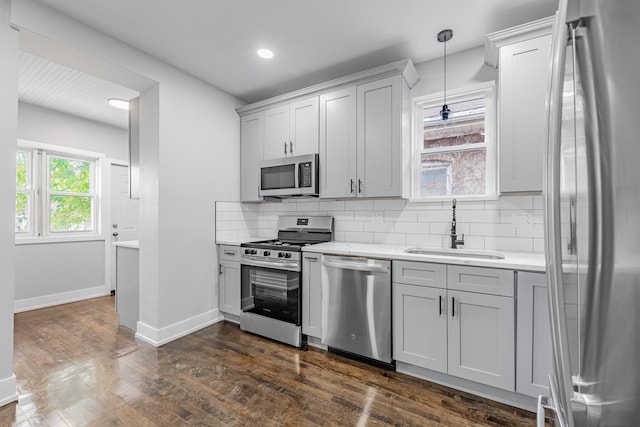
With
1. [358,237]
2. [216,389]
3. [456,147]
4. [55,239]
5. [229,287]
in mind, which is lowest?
[216,389]

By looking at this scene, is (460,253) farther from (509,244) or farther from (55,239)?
(55,239)

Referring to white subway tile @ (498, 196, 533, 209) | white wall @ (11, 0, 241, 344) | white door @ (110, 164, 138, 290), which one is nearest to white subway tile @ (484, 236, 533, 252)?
white subway tile @ (498, 196, 533, 209)

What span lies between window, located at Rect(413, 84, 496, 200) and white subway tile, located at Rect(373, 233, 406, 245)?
1.43ft

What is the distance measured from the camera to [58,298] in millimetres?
4109

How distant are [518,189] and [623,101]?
2.08 m

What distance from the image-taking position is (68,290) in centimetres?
422

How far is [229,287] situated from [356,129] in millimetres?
2224

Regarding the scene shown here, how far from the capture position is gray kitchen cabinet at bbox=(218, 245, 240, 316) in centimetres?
329

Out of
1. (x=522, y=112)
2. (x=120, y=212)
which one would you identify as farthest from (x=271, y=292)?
(x=120, y=212)

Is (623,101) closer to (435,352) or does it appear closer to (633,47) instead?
(633,47)

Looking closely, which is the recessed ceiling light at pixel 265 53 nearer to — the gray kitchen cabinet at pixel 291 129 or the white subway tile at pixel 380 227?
the gray kitchen cabinet at pixel 291 129

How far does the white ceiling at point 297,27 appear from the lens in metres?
2.12

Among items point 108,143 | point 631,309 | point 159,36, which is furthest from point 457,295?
point 108,143

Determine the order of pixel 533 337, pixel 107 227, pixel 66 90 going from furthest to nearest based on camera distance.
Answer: pixel 107 227 → pixel 66 90 → pixel 533 337
